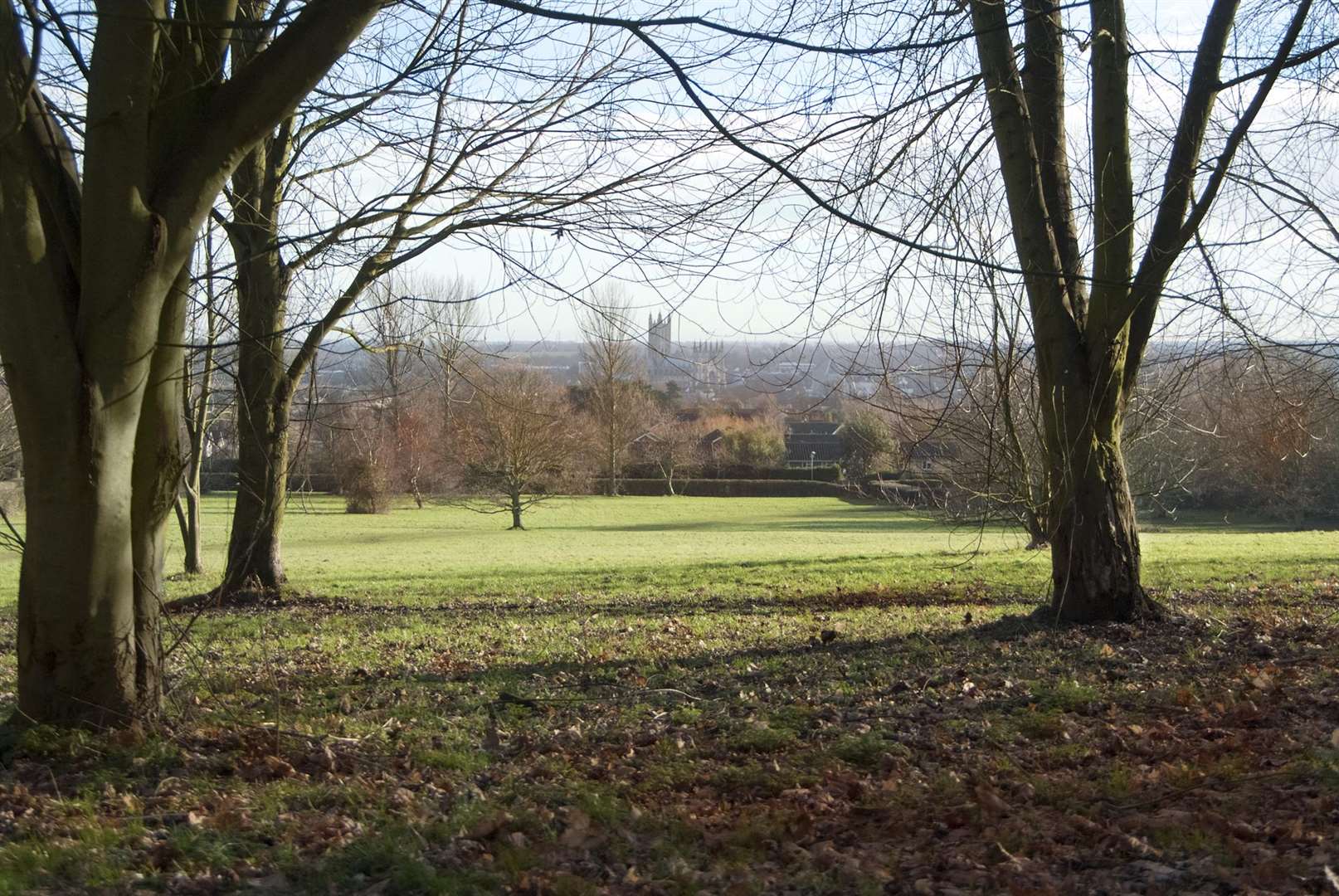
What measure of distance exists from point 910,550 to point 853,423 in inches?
578

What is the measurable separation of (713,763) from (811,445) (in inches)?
2549

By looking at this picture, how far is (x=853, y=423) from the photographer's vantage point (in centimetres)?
3709

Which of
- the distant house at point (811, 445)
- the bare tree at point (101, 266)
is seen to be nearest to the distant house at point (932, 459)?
the bare tree at point (101, 266)

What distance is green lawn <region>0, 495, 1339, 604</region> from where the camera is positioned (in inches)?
576

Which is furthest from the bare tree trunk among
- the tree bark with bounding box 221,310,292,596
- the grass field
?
the grass field

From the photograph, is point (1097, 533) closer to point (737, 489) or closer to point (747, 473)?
point (737, 489)

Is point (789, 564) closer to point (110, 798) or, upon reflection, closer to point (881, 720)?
point (881, 720)

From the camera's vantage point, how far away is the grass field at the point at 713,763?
353cm

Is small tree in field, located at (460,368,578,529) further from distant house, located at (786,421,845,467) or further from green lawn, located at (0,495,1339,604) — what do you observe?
distant house, located at (786,421,845,467)

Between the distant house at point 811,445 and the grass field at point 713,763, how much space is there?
5662 cm

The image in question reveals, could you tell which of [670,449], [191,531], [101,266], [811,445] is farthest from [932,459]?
[811,445]

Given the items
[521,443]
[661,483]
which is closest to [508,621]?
[521,443]

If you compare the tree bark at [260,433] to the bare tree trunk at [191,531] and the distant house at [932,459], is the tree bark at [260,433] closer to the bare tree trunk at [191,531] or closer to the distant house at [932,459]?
the bare tree trunk at [191,531]

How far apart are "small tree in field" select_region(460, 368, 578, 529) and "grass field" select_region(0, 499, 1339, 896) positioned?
3050 centimetres
